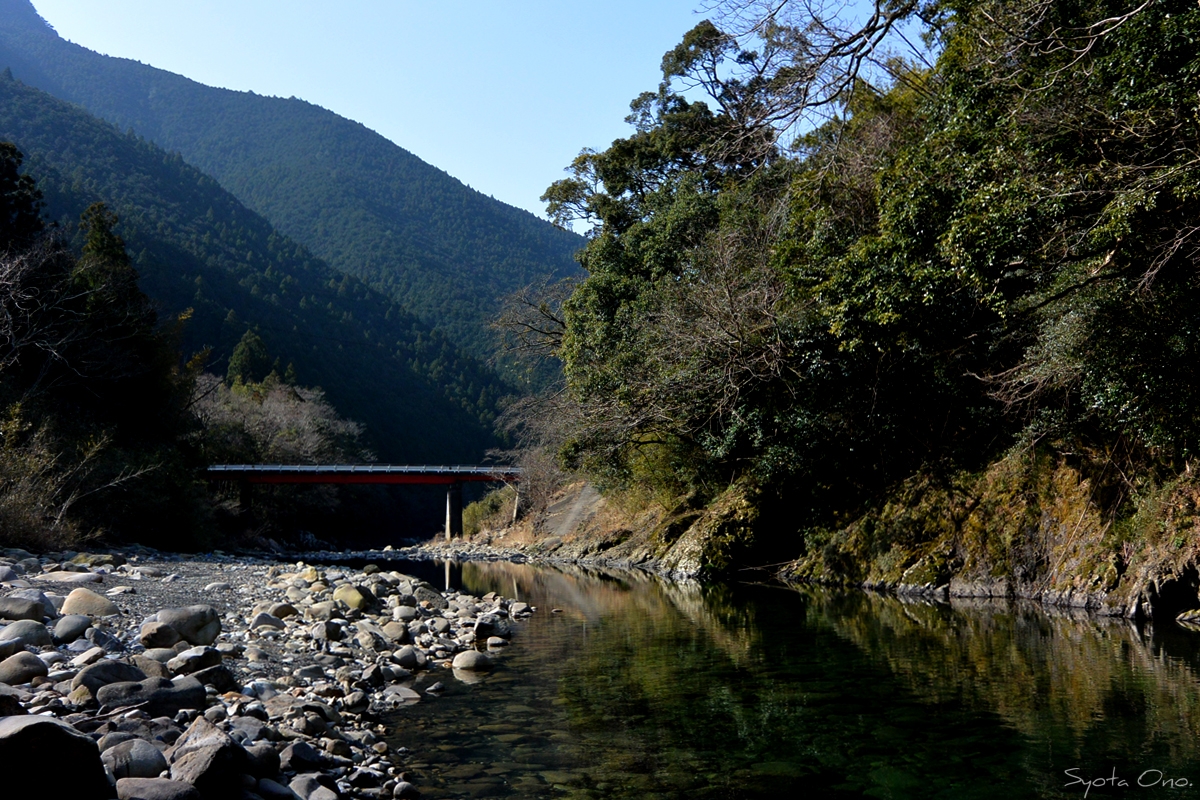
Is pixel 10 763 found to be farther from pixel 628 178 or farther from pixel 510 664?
pixel 628 178

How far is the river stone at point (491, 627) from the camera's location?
11961 mm

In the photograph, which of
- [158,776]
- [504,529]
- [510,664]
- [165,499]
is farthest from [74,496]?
[504,529]

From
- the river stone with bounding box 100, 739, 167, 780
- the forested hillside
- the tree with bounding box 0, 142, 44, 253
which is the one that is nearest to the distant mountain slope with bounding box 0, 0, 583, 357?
the tree with bounding box 0, 142, 44, 253

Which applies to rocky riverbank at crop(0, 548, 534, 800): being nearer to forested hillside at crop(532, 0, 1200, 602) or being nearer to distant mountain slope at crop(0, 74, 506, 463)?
forested hillside at crop(532, 0, 1200, 602)

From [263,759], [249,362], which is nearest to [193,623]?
[263,759]

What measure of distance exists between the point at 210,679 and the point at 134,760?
2.40 meters

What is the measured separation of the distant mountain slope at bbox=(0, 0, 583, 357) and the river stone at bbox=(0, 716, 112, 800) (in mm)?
94551

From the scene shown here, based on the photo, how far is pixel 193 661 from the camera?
7266mm

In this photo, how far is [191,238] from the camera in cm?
8400

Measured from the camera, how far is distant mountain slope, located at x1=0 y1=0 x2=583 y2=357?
118 metres

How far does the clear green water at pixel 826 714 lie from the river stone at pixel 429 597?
2624mm

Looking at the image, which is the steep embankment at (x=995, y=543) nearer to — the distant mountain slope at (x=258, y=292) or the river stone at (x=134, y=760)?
the river stone at (x=134, y=760)
